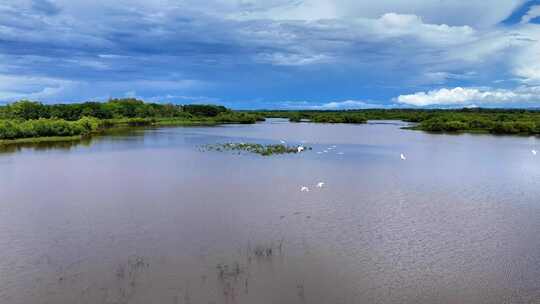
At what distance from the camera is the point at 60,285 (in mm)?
12305

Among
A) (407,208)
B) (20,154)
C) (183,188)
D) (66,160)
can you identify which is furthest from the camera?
(20,154)

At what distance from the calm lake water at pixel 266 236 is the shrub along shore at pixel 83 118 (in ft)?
90.9

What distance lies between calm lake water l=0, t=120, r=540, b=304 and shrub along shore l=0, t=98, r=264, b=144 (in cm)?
2770

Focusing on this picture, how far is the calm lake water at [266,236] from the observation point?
12.3 m

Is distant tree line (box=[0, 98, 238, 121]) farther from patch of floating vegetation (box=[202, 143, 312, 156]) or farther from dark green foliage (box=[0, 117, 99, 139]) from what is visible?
patch of floating vegetation (box=[202, 143, 312, 156])

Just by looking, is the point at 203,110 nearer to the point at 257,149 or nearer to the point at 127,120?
the point at 127,120

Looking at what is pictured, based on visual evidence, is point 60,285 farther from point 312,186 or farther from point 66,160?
point 66,160

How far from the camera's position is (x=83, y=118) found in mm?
77375

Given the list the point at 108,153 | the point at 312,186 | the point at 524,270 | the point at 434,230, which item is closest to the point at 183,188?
the point at 312,186

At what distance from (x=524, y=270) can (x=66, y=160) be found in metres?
34.6

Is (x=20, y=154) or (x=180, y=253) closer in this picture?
(x=180, y=253)

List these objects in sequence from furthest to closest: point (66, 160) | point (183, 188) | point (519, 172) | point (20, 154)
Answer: point (20, 154) → point (66, 160) → point (519, 172) → point (183, 188)

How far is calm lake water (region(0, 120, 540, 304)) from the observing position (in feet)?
40.3

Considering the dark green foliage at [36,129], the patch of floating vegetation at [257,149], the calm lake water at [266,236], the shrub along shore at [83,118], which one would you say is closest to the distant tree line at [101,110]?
the shrub along shore at [83,118]
